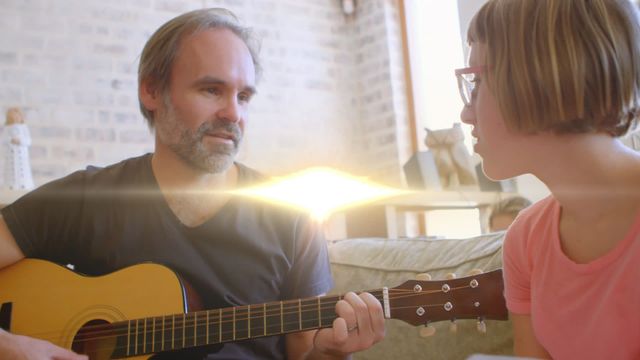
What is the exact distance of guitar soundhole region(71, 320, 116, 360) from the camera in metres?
1.25

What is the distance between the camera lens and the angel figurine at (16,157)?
2.45 metres

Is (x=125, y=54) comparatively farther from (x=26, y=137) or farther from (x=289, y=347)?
(x=289, y=347)

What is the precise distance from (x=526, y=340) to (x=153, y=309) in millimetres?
737

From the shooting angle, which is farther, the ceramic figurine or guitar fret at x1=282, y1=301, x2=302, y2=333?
the ceramic figurine

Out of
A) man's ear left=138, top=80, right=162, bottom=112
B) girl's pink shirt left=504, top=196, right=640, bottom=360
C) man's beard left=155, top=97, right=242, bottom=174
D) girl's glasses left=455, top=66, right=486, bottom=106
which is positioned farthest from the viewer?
man's ear left=138, top=80, right=162, bottom=112

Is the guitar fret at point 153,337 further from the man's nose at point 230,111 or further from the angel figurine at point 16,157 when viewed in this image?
the angel figurine at point 16,157

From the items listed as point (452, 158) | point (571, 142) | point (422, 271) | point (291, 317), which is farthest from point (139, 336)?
point (452, 158)

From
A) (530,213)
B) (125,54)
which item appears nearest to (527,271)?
(530,213)

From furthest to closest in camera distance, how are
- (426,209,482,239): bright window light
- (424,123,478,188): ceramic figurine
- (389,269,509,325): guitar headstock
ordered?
(426,209,482,239): bright window light, (424,123,478,188): ceramic figurine, (389,269,509,325): guitar headstock

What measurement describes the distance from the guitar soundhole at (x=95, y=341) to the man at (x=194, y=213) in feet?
0.20

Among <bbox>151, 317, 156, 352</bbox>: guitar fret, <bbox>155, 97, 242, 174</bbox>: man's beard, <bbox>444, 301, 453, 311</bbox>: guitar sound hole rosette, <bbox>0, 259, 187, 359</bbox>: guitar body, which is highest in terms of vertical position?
<bbox>155, 97, 242, 174</bbox>: man's beard

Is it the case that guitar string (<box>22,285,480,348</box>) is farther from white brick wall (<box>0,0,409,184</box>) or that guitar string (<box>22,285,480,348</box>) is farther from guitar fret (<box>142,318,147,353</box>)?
white brick wall (<box>0,0,409,184</box>)

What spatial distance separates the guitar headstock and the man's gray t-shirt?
1.00 feet

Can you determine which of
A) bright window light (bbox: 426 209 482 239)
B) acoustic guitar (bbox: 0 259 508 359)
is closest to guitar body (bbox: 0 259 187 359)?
acoustic guitar (bbox: 0 259 508 359)
